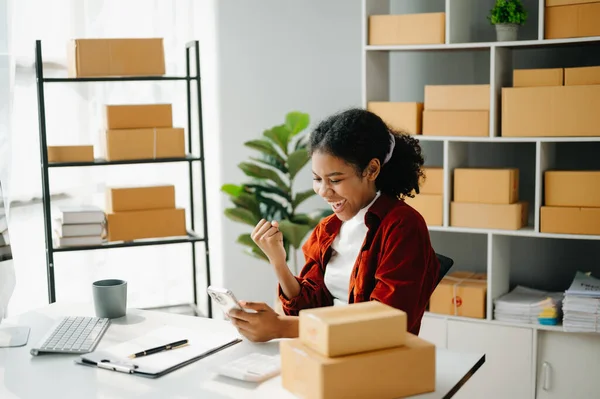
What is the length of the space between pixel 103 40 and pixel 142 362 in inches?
70.9

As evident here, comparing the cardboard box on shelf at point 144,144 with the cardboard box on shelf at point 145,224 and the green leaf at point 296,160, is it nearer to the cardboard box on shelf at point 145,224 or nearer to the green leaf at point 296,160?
the cardboard box on shelf at point 145,224

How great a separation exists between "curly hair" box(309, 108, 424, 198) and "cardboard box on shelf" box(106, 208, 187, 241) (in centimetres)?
134

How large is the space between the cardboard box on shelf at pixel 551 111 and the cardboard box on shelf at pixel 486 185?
19cm

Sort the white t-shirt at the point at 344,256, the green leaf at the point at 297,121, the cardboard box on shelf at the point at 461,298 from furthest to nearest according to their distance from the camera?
the green leaf at the point at 297,121
the cardboard box on shelf at the point at 461,298
the white t-shirt at the point at 344,256

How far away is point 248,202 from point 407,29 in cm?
112

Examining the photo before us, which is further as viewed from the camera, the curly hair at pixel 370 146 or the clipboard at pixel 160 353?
the curly hair at pixel 370 146

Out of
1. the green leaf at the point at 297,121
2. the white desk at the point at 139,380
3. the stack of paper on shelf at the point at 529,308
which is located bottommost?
the stack of paper on shelf at the point at 529,308

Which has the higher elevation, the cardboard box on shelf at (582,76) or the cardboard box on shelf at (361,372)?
the cardboard box on shelf at (582,76)

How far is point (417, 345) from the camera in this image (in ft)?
5.24

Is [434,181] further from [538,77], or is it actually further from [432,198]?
[538,77]

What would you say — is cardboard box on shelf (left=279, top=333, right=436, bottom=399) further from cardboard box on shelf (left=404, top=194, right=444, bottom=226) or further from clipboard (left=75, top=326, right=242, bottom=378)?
cardboard box on shelf (left=404, top=194, right=444, bottom=226)

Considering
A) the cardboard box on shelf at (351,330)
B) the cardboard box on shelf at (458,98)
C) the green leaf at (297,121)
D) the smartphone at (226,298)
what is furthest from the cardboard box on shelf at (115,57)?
the cardboard box on shelf at (351,330)

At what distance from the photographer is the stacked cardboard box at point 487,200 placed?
10.8ft

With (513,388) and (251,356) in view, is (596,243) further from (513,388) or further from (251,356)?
(251,356)
